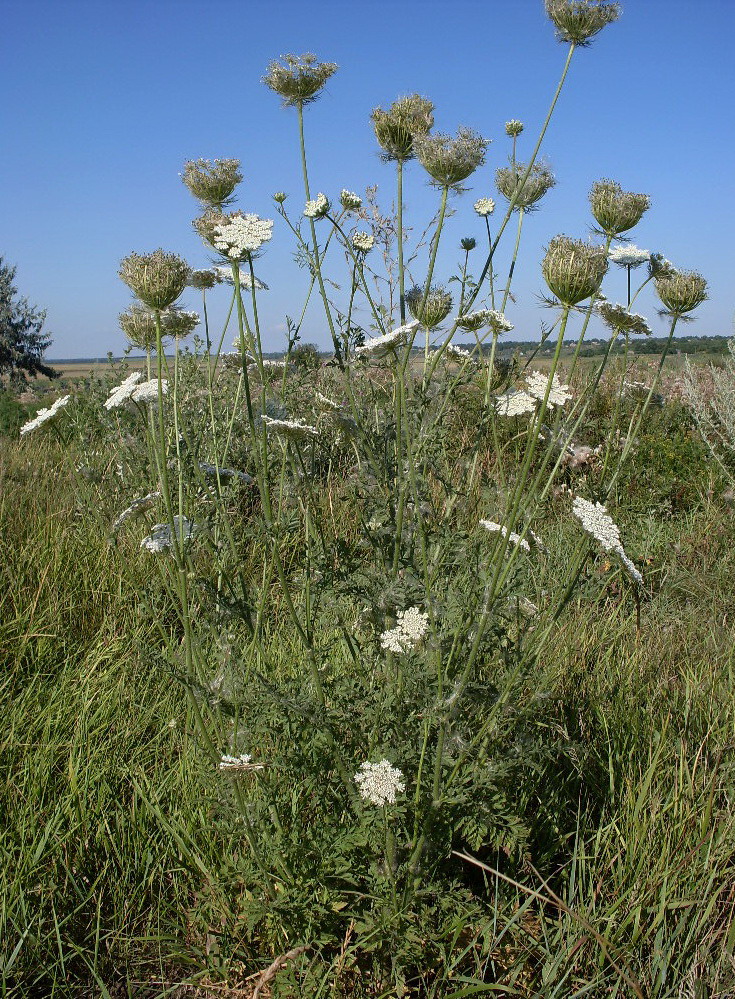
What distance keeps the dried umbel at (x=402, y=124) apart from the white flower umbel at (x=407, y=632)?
137cm

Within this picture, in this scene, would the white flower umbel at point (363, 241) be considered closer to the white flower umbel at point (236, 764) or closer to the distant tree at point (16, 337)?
the white flower umbel at point (236, 764)

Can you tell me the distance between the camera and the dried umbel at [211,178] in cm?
214

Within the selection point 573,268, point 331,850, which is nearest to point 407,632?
point 331,850

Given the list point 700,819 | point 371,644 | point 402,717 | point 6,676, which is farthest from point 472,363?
point 6,676

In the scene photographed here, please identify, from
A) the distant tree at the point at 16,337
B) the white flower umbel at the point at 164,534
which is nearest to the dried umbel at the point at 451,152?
the white flower umbel at the point at 164,534

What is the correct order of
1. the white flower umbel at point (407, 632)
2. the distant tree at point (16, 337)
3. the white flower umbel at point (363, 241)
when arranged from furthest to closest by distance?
the distant tree at point (16, 337) → the white flower umbel at point (363, 241) → the white flower umbel at point (407, 632)

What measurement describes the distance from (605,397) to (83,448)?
4.91 m

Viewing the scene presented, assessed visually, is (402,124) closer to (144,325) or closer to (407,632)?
(144,325)

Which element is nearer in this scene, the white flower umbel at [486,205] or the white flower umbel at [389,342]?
the white flower umbel at [389,342]

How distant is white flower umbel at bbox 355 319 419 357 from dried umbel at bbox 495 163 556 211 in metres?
0.87

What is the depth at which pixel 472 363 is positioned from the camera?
8.16 feet

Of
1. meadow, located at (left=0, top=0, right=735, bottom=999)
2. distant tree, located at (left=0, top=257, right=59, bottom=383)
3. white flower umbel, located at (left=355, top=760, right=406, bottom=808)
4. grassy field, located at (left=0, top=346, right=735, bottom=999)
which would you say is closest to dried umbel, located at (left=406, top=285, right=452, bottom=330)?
meadow, located at (left=0, top=0, right=735, bottom=999)

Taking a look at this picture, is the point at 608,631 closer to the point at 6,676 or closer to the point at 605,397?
the point at 6,676

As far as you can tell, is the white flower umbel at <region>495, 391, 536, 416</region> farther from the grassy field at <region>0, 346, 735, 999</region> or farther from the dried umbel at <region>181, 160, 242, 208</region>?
the dried umbel at <region>181, 160, 242, 208</region>
